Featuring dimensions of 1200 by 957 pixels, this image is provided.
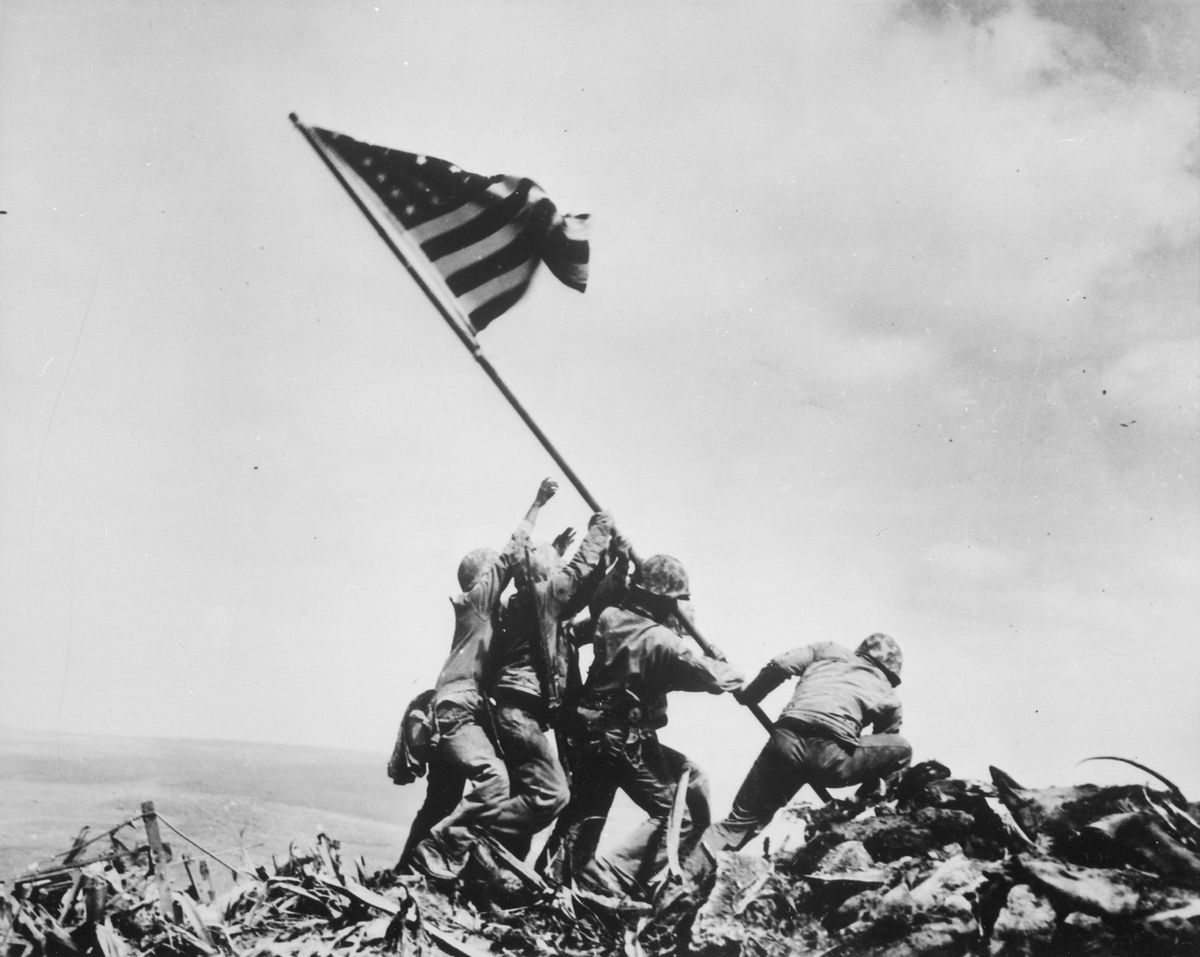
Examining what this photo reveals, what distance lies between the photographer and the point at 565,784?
617 centimetres

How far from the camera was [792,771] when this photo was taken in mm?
6129

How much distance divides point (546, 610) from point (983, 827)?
322 centimetres

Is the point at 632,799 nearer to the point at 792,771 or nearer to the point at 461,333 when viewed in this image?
the point at 792,771

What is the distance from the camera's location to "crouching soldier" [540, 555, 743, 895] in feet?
20.3

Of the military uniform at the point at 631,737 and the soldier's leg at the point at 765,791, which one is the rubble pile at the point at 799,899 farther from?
the military uniform at the point at 631,737

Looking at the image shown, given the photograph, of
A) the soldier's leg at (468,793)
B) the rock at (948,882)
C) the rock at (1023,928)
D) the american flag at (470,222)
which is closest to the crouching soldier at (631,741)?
the soldier's leg at (468,793)

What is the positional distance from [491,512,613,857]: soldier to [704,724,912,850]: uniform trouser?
123 cm

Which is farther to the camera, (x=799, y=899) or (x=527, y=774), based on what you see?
(x=527, y=774)

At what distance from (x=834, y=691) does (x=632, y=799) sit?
164 cm

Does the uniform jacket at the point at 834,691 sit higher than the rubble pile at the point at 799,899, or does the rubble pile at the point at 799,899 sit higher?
the uniform jacket at the point at 834,691

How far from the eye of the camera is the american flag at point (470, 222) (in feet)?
20.3

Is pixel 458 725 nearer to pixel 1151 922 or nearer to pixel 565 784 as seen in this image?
pixel 565 784

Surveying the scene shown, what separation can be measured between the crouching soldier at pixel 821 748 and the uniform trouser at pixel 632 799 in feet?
0.97

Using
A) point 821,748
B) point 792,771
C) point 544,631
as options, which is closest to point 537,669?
point 544,631
